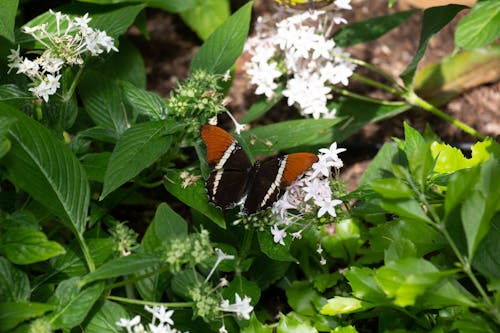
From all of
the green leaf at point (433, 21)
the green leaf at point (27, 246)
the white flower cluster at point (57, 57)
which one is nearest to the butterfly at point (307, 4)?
the green leaf at point (433, 21)

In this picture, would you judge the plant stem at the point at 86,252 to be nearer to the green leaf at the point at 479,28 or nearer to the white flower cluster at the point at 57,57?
the white flower cluster at the point at 57,57

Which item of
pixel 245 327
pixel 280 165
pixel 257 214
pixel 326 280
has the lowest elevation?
pixel 326 280

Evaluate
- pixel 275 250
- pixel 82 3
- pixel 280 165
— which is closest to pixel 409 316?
pixel 275 250

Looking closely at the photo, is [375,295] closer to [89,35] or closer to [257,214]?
[257,214]

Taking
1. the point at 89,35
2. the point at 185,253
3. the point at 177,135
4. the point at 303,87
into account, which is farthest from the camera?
the point at 303,87

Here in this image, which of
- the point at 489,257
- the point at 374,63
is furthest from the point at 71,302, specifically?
the point at 374,63

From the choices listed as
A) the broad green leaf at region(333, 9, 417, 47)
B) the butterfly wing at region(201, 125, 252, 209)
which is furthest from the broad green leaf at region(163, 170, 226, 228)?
the broad green leaf at region(333, 9, 417, 47)
